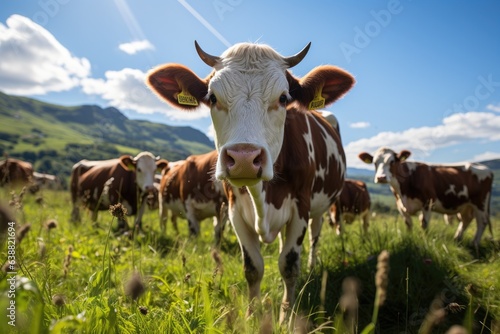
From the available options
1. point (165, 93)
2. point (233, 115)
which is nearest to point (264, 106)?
point (233, 115)

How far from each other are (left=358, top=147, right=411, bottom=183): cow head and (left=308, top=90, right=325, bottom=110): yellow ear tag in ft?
21.0

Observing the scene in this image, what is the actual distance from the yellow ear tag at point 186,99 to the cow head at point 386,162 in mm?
7154

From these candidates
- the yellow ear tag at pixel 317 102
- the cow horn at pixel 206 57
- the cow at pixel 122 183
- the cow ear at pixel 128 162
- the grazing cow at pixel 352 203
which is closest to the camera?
the cow horn at pixel 206 57

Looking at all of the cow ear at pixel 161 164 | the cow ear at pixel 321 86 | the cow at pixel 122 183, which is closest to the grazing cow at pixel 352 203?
the cow ear at pixel 161 164

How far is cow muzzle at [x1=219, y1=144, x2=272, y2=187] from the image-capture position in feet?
7.80

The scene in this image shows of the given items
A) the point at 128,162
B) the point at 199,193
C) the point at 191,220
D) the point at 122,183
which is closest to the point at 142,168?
the point at 128,162

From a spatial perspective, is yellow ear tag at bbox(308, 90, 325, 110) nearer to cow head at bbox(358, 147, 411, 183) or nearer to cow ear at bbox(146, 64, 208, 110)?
cow ear at bbox(146, 64, 208, 110)

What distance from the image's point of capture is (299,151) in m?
3.62

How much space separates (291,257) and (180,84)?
2034mm

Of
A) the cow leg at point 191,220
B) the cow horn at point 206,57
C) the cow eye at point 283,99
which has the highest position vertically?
the cow horn at point 206,57

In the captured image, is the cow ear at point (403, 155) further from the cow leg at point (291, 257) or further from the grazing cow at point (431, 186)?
the cow leg at point (291, 257)

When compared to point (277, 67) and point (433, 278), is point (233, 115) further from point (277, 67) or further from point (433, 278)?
point (433, 278)

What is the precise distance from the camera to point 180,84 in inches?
138

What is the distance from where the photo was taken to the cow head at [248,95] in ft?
8.08
